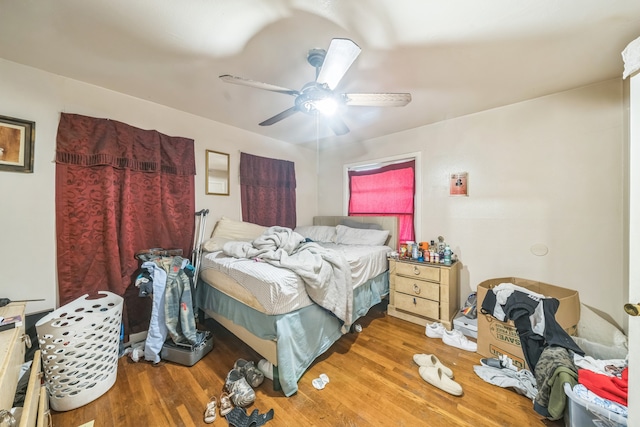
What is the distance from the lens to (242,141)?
121 inches

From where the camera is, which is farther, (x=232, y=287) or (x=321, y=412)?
(x=232, y=287)

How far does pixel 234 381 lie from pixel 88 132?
92.2 inches

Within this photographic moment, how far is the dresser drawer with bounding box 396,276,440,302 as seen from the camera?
2414 millimetres

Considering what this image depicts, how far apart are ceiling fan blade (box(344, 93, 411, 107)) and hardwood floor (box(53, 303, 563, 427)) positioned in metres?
2.04

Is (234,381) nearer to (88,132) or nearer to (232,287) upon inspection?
(232,287)

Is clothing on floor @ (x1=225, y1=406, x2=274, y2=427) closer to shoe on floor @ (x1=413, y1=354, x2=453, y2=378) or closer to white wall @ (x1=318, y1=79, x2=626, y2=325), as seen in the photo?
shoe on floor @ (x1=413, y1=354, x2=453, y2=378)

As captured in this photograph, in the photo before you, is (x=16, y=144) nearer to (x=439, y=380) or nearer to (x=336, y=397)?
(x=336, y=397)

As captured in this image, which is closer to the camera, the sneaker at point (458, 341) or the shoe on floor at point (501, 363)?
the shoe on floor at point (501, 363)

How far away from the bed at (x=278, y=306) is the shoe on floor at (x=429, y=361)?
1.92ft

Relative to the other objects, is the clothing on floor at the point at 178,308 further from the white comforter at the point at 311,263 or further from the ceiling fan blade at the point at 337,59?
the ceiling fan blade at the point at 337,59

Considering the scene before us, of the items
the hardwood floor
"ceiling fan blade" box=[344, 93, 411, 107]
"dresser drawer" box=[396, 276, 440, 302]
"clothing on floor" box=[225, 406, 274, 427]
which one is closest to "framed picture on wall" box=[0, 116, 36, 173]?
the hardwood floor

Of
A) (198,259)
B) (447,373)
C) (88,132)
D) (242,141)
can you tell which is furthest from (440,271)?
(88,132)

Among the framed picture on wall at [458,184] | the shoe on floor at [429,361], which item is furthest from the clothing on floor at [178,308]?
the framed picture on wall at [458,184]

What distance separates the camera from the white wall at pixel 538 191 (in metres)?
1.92
